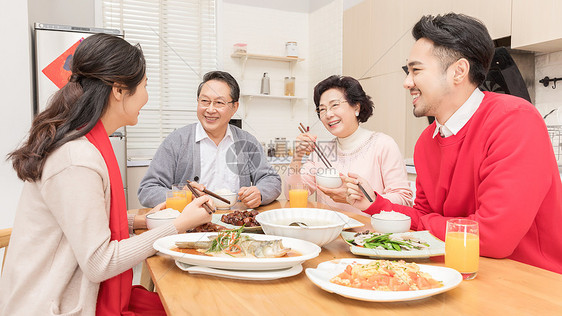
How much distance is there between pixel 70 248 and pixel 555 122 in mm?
3155

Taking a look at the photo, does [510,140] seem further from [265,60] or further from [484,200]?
[265,60]

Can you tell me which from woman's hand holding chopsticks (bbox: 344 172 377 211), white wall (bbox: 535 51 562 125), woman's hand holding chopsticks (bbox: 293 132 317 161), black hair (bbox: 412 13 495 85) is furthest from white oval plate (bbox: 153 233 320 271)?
white wall (bbox: 535 51 562 125)

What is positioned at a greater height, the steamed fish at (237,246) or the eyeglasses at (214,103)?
the eyeglasses at (214,103)

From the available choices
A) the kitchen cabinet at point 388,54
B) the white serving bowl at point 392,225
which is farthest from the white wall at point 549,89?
the white serving bowl at point 392,225

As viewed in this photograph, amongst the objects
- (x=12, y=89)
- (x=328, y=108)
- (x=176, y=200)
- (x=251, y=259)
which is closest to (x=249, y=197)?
(x=176, y=200)

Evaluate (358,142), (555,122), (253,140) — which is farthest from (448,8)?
(253,140)

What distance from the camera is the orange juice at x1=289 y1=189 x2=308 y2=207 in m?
1.77

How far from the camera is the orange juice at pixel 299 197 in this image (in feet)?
5.82

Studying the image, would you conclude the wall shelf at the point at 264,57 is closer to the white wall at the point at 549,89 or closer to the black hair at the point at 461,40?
the white wall at the point at 549,89

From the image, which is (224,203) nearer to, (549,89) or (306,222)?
(306,222)

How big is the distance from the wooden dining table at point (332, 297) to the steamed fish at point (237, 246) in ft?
0.22

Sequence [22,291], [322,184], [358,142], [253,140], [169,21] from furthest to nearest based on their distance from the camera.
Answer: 1. [169,21]
2. [253,140]
3. [358,142]
4. [322,184]
5. [22,291]

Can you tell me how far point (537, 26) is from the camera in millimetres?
2682

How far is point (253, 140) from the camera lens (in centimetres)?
257
